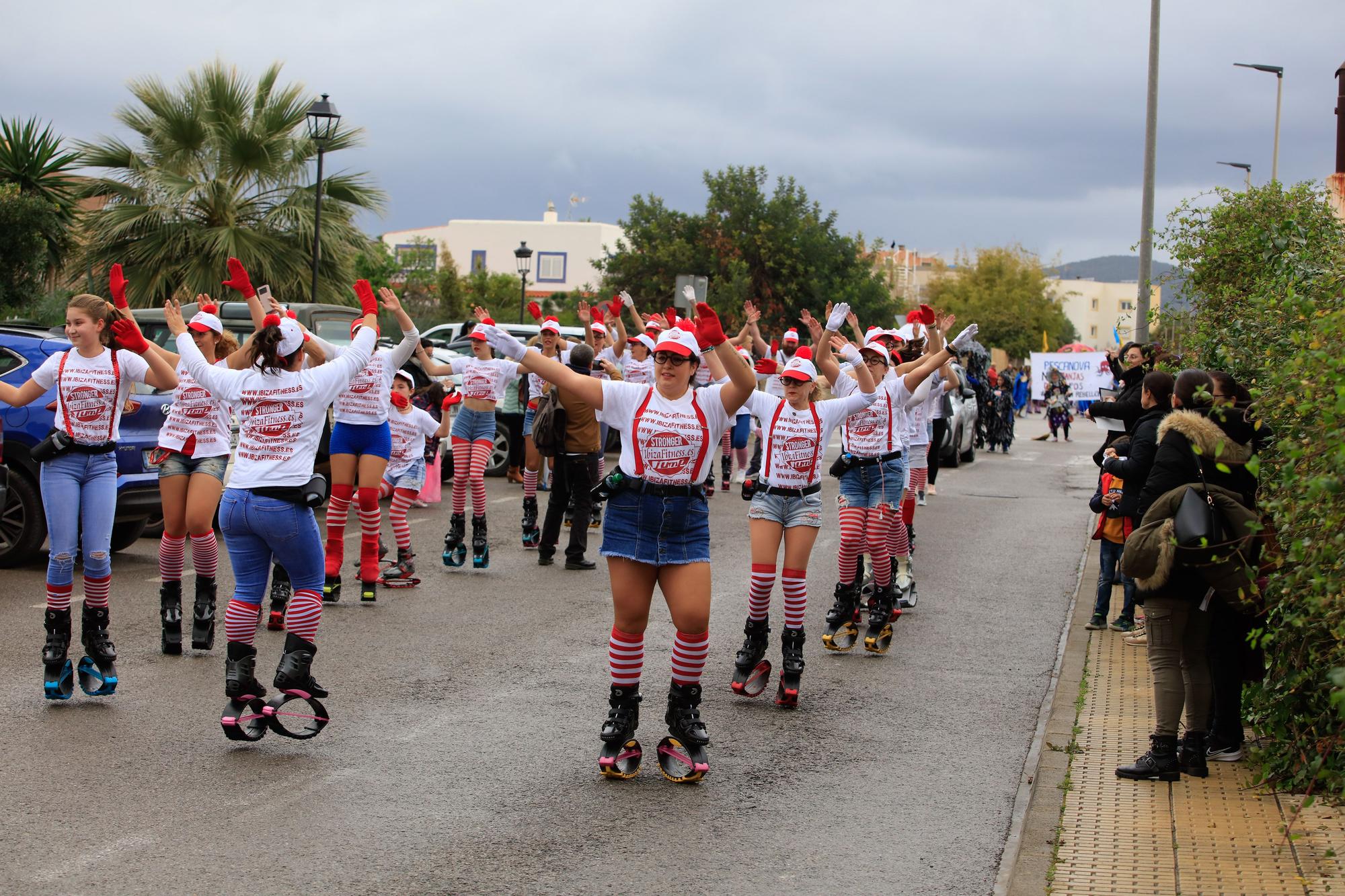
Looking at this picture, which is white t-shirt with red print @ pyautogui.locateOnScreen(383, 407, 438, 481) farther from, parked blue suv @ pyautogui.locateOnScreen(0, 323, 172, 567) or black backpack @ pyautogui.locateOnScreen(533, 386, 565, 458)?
parked blue suv @ pyautogui.locateOnScreen(0, 323, 172, 567)

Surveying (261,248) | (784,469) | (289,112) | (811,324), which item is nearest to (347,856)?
(784,469)

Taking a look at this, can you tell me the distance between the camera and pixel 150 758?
632 centimetres

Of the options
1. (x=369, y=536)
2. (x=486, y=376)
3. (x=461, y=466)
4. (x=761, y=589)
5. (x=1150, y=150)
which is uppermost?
(x=1150, y=150)

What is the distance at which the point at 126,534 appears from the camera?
12188 mm

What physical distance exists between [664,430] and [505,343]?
31.9 inches

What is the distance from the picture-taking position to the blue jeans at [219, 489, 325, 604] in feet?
21.4

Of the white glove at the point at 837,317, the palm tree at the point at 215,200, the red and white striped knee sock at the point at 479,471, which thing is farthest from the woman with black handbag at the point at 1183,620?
the palm tree at the point at 215,200

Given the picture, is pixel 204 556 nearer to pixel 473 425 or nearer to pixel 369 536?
pixel 369 536

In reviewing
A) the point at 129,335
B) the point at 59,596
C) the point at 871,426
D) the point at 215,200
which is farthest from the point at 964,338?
the point at 215,200

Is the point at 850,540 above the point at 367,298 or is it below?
below

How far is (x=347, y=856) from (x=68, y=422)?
3.21 meters

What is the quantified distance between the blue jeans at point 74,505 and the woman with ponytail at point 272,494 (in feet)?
3.09

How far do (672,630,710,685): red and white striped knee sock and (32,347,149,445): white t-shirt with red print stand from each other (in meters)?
3.19

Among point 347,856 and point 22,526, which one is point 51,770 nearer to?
point 347,856
